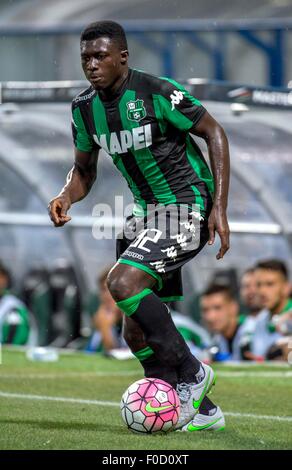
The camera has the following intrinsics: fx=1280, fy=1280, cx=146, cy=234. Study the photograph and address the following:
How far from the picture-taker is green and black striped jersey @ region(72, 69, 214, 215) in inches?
303

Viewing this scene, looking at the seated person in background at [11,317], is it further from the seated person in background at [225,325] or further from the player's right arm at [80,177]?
the player's right arm at [80,177]

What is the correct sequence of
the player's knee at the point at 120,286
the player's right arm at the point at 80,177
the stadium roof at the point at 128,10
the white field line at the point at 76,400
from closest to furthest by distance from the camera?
the player's knee at the point at 120,286
the player's right arm at the point at 80,177
the white field line at the point at 76,400
the stadium roof at the point at 128,10

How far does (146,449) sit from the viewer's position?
6703 millimetres

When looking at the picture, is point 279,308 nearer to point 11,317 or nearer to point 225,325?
point 225,325

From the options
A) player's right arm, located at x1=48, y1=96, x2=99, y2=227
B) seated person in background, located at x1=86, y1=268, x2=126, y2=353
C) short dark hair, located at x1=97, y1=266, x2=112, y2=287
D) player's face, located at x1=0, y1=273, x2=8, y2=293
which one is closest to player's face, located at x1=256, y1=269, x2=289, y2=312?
seated person in background, located at x1=86, y1=268, x2=126, y2=353

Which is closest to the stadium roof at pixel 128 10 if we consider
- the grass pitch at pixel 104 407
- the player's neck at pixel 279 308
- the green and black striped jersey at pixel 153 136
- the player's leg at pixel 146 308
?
the player's neck at pixel 279 308

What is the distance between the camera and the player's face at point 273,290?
14234 millimetres

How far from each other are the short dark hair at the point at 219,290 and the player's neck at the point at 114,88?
7101 millimetres

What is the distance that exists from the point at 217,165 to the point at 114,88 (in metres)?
0.79

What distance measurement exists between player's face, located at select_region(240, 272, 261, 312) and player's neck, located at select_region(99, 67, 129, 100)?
6933 millimetres

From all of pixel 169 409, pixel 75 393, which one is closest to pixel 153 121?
pixel 169 409

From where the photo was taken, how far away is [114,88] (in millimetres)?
7754
